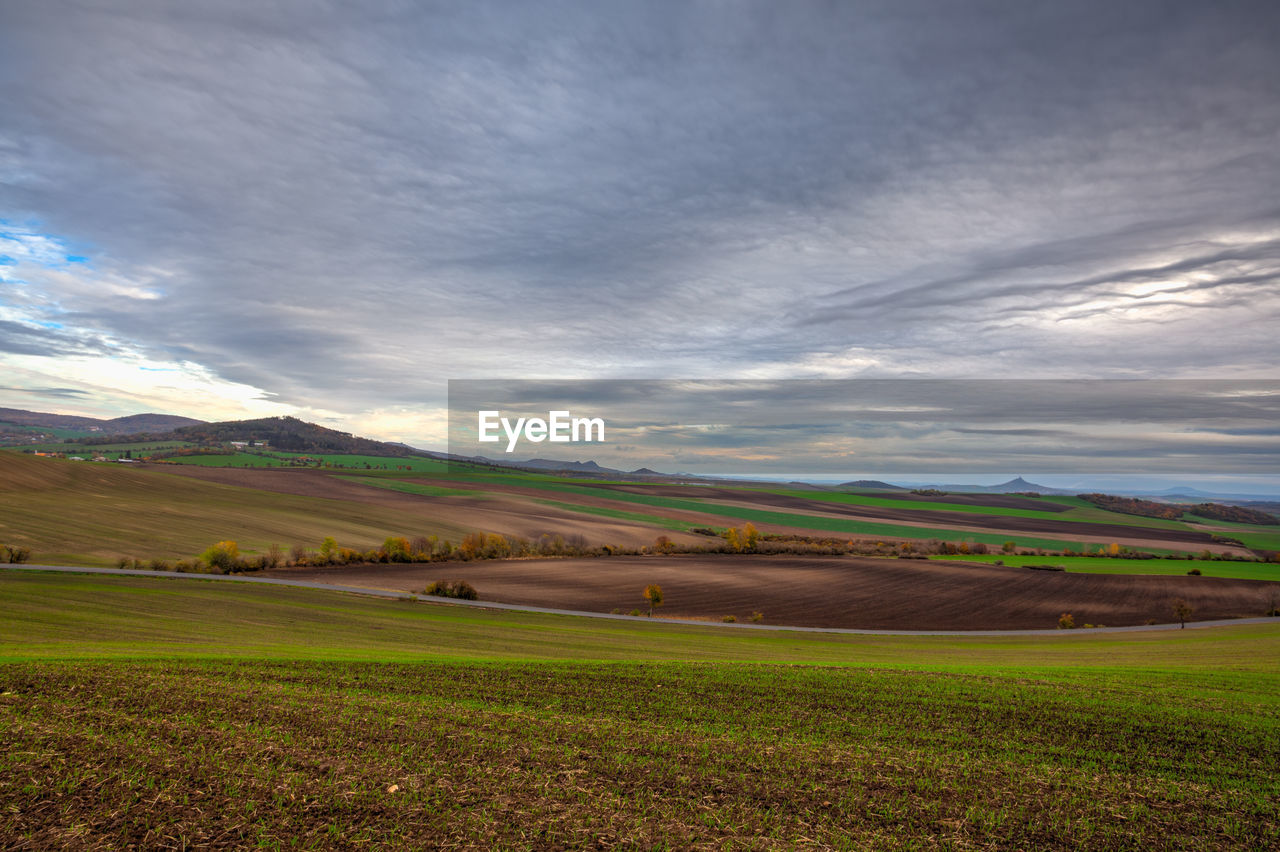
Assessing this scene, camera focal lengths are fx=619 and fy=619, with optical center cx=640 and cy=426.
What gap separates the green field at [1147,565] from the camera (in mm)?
68000

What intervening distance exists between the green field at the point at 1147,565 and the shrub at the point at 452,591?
59464 millimetres

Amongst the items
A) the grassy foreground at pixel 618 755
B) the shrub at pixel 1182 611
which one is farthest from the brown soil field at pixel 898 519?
the grassy foreground at pixel 618 755

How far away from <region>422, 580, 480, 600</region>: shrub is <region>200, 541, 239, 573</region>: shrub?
17151mm

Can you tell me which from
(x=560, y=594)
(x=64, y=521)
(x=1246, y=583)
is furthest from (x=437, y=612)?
(x=1246, y=583)

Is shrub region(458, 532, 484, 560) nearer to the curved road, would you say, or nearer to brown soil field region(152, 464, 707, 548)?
brown soil field region(152, 464, 707, 548)

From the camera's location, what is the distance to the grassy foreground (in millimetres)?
6705

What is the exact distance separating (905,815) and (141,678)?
43.5 feet

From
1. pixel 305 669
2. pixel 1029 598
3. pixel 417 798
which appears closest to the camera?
pixel 417 798

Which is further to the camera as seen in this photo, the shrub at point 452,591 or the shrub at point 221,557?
the shrub at point 221,557

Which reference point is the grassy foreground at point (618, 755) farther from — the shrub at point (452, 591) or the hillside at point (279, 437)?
the hillside at point (279, 437)

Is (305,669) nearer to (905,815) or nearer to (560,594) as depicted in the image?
(905,815)

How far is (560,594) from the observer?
49250mm

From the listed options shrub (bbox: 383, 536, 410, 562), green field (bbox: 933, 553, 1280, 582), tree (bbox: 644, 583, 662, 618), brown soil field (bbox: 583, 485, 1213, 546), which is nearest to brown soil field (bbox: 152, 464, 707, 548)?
shrub (bbox: 383, 536, 410, 562)

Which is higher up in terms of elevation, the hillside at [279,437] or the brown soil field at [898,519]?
the hillside at [279,437]
